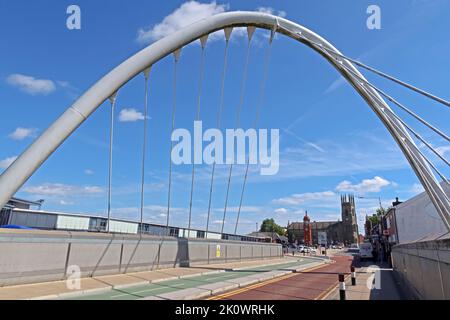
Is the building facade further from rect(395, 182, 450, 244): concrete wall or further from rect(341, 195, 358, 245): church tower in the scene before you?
rect(395, 182, 450, 244): concrete wall

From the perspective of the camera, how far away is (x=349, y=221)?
160750 millimetres

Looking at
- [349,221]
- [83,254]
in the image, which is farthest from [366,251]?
[349,221]

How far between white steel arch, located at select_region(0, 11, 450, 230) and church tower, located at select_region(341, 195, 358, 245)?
15430 cm

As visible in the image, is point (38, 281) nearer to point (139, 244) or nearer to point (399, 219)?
point (139, 244)

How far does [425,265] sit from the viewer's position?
10.6m

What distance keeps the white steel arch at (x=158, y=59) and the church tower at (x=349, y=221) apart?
506 feet

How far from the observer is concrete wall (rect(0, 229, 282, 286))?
41.6 feet

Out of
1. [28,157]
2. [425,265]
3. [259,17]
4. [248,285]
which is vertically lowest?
[248,285]

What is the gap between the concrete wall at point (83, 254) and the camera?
1267 centimetres

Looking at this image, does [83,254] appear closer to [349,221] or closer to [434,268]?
[434,268]

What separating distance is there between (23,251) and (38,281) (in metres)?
1.52

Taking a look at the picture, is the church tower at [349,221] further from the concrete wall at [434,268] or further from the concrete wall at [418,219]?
the concrete wall at [434,268]

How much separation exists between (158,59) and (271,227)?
7030 inches
